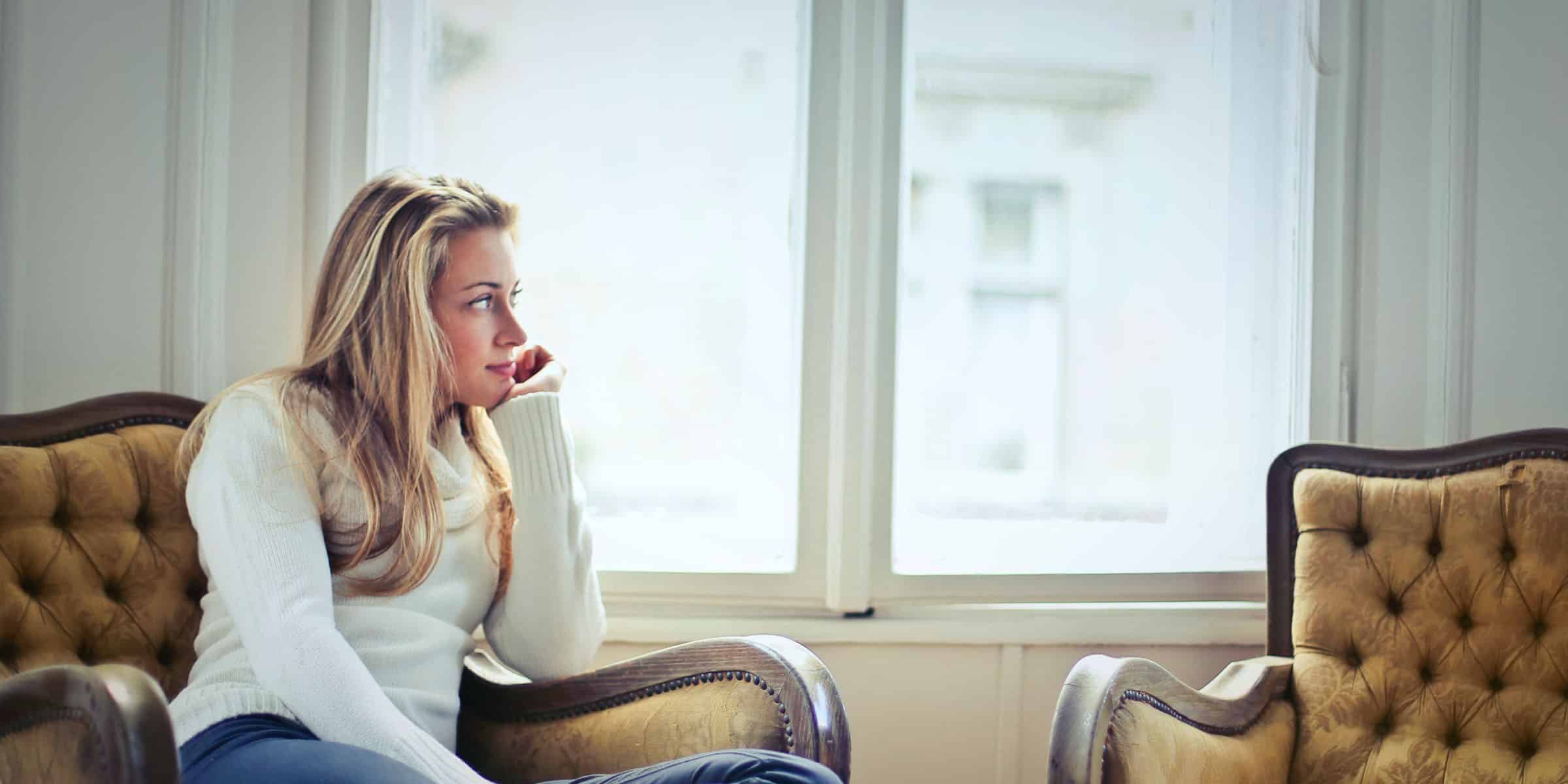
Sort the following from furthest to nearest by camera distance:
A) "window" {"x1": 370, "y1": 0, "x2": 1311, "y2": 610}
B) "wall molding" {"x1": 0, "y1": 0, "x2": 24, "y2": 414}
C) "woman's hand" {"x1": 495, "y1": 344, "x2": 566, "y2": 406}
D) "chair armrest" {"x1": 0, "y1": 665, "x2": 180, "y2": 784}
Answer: "window" {"x1": 370, "y1": 0, "x2": 1311, "y2": 610}
"wall molding" {"x1": 0, "y1": 0, "x2": 24, "y2": 414}
"woman's hand" {"x1": 495, "y1": 344, "x2": 566, "y2": 406}
"chair armrest" {"x1": 0, "y1": 665, "x2": 180, "y2": 784}

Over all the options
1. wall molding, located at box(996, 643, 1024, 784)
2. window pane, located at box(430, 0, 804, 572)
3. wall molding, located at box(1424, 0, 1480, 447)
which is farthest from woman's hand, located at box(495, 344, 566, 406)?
wall molding, located at box(1424, 0, 1480, 447)

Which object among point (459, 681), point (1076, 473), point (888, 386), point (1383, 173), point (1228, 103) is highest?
point (1228, 103)

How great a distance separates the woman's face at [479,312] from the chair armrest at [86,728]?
62cm

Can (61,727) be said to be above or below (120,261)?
below

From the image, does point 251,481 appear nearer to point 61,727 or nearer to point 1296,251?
point 61,727

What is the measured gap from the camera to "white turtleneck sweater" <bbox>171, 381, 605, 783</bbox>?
1202 millimetres

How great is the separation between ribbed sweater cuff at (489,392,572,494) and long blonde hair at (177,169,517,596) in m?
0.10

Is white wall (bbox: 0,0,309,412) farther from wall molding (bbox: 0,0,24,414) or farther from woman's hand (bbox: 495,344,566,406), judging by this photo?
woman's hand (bbox: 495,344,566,406)

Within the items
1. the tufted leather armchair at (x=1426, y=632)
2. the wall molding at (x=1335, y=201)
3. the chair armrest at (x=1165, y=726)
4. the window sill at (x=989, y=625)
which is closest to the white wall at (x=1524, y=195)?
the wall molding at (x=1335, y=201)

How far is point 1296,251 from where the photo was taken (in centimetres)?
205

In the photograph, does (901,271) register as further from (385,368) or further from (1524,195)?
(1524,195)

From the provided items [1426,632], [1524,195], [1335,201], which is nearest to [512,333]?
[1426,632]

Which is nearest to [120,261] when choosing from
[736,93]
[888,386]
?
[736,93]

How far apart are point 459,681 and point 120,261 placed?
89 cm
